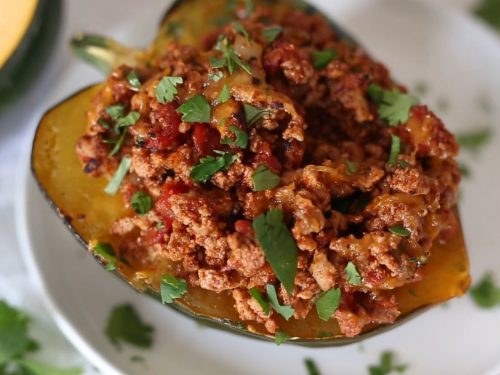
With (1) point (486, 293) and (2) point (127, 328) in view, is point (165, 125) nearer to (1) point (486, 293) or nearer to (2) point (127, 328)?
(2) point (127, 328)

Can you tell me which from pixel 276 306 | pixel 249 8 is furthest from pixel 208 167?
pixel 249 8

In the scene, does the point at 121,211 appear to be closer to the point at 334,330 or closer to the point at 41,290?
the point at 41,290

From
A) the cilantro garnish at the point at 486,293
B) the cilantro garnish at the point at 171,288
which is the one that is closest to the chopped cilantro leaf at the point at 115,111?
the cilantro garnish at the point at 171,288

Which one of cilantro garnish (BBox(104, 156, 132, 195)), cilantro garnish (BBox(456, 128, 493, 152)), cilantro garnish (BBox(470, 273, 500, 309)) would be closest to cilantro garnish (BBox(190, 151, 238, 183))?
cilantro garnish (BBox(104, 156, 132, 195))

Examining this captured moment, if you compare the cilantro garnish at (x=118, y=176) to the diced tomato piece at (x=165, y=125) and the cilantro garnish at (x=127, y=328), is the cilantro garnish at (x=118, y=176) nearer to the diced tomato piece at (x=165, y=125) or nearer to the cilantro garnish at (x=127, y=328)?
the diced tomato piece at (x=165, y=125)

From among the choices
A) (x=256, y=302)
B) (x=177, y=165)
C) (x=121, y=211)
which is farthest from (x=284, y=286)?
(x=121, y=211)
